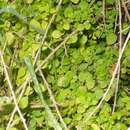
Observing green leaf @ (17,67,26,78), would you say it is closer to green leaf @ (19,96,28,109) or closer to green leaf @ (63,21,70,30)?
green leaf @ (19,96,28,109)

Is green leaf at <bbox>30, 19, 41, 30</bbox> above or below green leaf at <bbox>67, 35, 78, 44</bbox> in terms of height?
above

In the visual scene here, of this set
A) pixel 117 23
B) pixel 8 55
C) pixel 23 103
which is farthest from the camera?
pixel 117 23

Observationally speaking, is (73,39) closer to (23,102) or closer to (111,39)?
(111,39)

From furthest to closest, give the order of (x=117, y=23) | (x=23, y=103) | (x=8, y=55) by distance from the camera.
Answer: (x=117, y=23) → (x=8, y=55) → (x=23, y=103)

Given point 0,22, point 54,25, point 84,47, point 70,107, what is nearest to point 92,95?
point 70,107

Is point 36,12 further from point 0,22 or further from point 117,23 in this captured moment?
point 117,23

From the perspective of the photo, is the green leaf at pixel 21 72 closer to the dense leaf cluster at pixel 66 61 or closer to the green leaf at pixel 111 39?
the dense leaf cluster at pixel 66 61

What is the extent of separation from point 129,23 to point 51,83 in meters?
0.40

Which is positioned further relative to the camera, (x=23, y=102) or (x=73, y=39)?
(x=73, y=39)

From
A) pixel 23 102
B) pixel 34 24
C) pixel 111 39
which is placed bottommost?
pixel 23 102

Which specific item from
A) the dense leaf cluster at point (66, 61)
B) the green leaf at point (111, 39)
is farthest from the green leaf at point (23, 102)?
the green leaf at point (111, 39)

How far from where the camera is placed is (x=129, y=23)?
63.8 inches

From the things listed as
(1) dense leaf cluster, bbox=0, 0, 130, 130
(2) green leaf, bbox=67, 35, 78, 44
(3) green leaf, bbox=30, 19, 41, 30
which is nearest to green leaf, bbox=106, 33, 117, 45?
(1) dense leaf cluster, bbox=0, 0, 130, 130

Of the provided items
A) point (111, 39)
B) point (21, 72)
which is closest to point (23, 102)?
point (21, 72)
